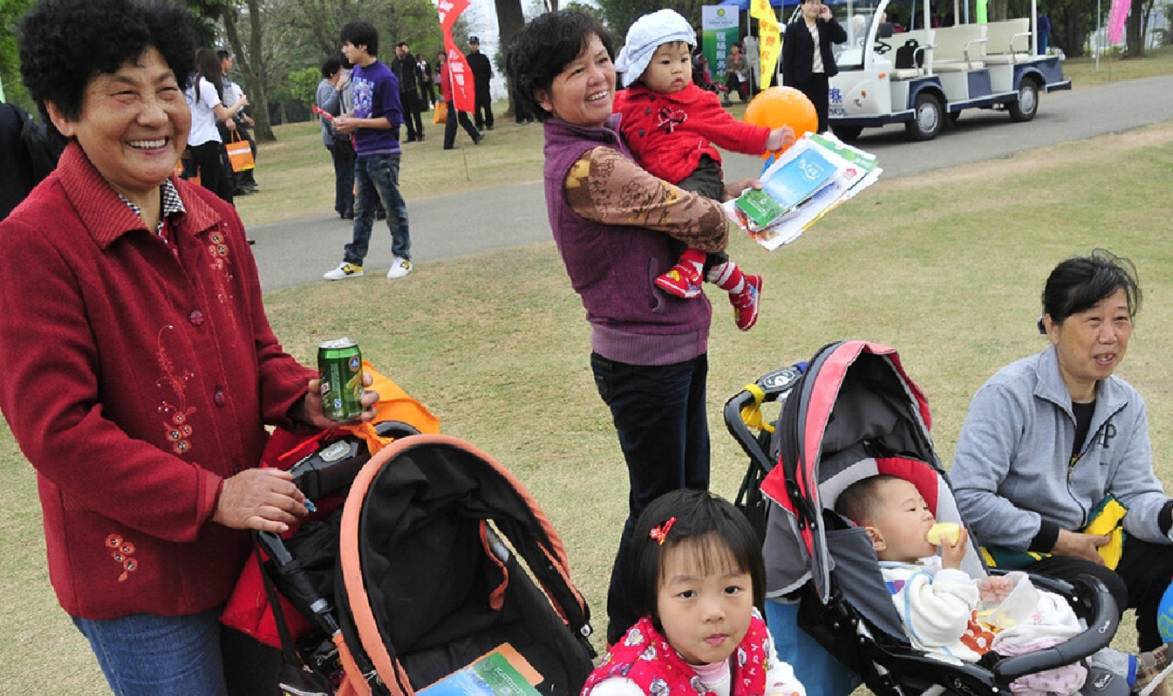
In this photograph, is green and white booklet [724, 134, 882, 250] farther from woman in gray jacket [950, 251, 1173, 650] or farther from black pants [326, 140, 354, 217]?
black pants [326, 140, 354, 217]

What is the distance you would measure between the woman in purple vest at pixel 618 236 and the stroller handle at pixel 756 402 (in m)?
0.15

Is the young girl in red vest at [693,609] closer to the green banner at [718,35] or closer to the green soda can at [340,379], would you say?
the green soda can at [340,379]

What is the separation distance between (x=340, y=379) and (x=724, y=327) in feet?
15.0

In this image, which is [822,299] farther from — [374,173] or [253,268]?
[253,268]

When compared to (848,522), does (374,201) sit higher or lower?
higher

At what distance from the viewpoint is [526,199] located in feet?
38.8

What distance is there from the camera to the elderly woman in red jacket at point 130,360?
1653mm

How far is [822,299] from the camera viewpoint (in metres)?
6.80

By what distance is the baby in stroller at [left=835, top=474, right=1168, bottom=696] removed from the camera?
2371 mm

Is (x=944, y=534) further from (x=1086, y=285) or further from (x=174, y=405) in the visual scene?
(x=174, y=405)

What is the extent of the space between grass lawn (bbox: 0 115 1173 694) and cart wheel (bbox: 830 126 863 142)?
12.6 ft

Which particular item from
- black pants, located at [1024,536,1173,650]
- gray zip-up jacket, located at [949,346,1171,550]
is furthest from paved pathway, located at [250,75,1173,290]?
black pants, located at [1024,536,1173,650]

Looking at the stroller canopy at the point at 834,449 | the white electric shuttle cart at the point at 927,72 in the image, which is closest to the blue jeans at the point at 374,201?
the stroller canopy at the point at 834,449

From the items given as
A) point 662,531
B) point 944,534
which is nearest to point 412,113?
point 944,534
